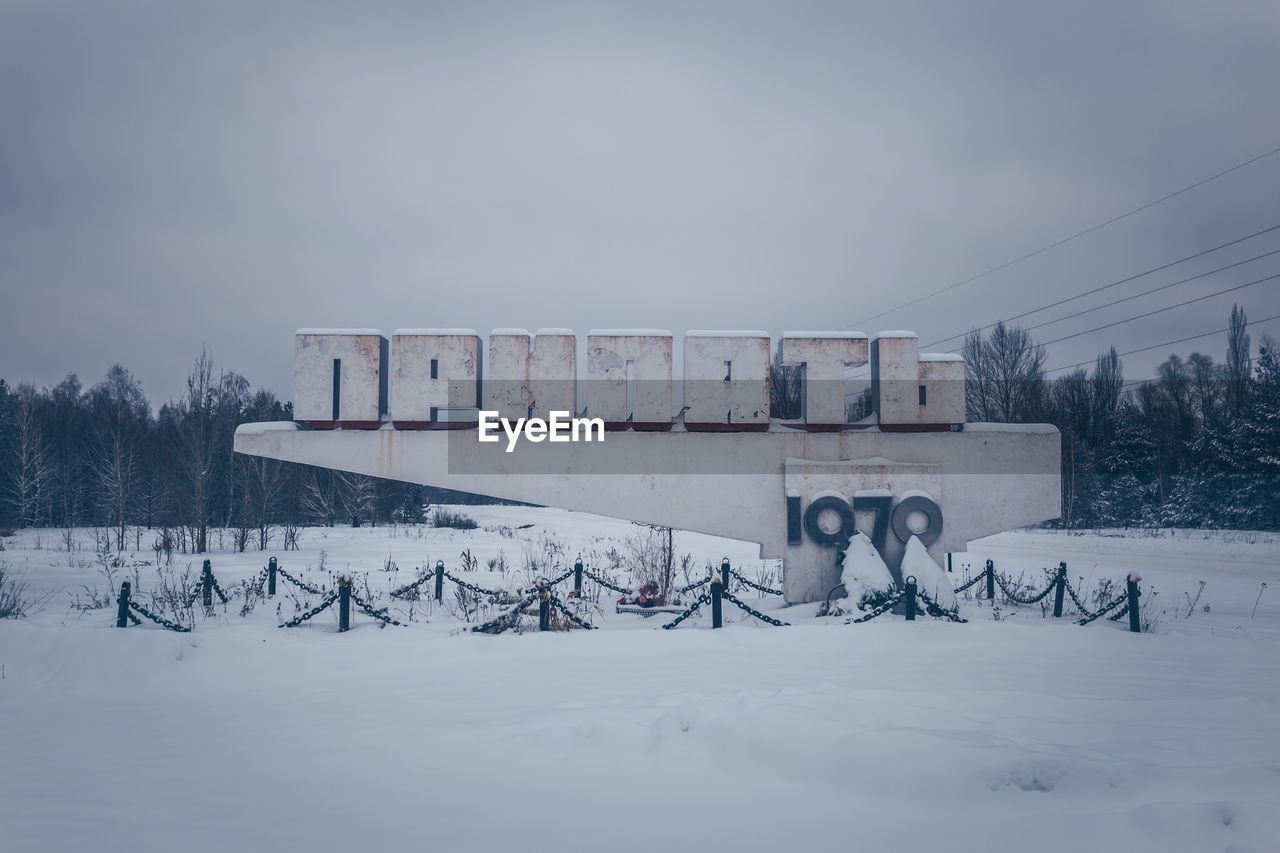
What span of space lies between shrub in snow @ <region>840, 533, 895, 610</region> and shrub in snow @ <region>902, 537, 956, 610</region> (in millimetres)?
358

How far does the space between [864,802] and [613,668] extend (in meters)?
3.43

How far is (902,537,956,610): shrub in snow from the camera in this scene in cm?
935

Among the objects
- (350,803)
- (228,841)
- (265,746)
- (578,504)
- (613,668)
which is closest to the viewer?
(228,841)

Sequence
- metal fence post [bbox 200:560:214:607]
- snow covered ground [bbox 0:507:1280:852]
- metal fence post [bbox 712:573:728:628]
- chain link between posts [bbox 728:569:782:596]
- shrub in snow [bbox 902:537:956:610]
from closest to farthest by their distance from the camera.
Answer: snow covered ground [bbox 0:507:1280:852], metal fence post [bbox 712:573:728:628], shrub in snow [bbox 902:537:956:610], metal fence post [bbox 200:560:214:607], chain link between posts [bbox 728:569:782:596]

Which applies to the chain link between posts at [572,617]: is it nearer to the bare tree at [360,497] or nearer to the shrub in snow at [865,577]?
the shrub in snow at [865,577]

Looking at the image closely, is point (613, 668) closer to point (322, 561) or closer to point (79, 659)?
point (79, 659)

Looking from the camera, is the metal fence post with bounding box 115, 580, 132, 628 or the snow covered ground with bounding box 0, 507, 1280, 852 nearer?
the snow covered ground with bounding box 0, 507, 1280, 852

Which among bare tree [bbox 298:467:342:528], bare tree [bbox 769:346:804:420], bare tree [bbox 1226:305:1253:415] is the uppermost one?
bare tree [bbox 1226:305:1253:415]

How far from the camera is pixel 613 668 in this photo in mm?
7238

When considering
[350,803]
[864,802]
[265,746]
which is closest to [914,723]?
[864,802]

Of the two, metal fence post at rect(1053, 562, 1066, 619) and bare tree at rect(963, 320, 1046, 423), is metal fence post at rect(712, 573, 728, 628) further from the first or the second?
bare tree at rect(963, 320, 1046, 423)

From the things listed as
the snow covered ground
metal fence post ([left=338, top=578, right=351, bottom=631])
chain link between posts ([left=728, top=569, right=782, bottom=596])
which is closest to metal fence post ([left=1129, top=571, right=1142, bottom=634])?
the snow covered ground

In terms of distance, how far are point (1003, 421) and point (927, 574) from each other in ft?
102

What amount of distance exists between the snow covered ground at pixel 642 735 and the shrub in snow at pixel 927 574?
1.80ft
